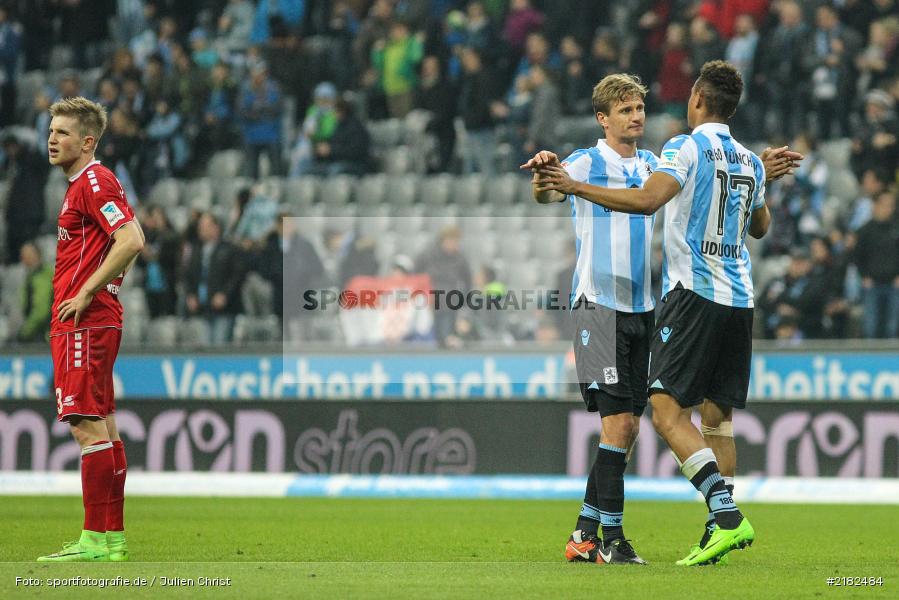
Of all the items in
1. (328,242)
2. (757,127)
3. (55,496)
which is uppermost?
(757,127)

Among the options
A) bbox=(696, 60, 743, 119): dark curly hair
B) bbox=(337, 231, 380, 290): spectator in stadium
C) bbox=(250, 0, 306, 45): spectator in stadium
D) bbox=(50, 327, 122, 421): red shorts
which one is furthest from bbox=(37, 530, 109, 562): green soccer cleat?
bbox=(250, 0, 306, 45): spectator in stadium

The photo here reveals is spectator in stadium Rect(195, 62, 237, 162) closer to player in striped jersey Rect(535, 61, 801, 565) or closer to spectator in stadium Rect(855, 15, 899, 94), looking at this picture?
spectator in stadium Rect(855, 15, 899, 94)

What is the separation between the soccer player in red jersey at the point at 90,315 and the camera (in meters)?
6.80

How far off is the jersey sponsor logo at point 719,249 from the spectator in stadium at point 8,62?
1636 centimetres

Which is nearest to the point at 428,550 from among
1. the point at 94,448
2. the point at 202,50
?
the point at 94,448

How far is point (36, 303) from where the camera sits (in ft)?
53.6

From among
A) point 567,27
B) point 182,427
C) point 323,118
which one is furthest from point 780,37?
point 182,427

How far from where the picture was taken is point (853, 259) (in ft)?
48.1

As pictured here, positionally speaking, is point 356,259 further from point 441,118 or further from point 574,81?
point 574,81

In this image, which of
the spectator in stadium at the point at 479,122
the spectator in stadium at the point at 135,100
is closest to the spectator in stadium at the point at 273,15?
the spectator in stadium at the point at 135,100

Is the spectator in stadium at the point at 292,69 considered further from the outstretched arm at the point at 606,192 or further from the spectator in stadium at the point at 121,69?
the outstretched arm at the point at 606,192

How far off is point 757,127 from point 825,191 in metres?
1.30

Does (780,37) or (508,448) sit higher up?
(780,37)

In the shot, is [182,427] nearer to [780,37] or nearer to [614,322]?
[614,322]
